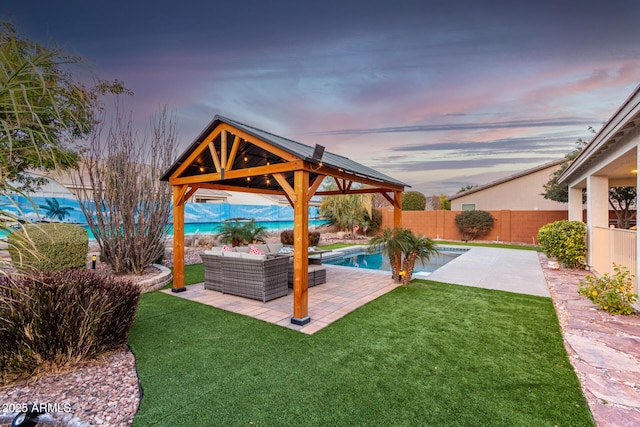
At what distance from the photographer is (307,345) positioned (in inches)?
159

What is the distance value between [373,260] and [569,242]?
6877 mm

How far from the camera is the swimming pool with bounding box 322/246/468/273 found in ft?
38.3

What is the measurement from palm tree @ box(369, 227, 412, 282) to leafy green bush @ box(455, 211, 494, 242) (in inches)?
503

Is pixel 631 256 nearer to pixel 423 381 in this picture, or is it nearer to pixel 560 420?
pixel 560 420

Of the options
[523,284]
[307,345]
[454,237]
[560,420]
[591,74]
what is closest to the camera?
[560,420]

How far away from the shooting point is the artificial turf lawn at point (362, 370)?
104 inches

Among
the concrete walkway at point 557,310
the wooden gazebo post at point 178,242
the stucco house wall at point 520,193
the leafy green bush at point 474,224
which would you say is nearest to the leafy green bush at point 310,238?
the concrete walkway at point 557,310

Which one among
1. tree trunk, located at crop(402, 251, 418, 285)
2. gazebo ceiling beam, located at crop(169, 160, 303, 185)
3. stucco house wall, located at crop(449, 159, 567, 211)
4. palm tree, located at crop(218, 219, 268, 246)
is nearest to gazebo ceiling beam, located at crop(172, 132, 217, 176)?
gazebo ceiling beam, located at crop(169, 160, 303, 185)

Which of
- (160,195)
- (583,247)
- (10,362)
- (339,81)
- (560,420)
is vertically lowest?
(560,420)

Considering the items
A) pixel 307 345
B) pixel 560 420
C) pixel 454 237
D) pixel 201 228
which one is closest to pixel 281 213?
pixel 201 228

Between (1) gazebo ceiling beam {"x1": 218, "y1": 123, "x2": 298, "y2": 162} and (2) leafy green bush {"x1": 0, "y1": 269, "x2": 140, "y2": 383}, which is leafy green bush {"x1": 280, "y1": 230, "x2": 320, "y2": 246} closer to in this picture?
(1) gazebo ceiling beam {"x1": 218, "y1": 123, "x2": 298, "y2": 162}

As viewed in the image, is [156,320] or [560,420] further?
[156,320]

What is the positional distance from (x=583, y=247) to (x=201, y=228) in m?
17.4

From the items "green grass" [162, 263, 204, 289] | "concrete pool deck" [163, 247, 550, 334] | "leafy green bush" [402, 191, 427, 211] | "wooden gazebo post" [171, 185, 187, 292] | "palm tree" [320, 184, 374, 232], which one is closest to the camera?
"concrete pool deck" [163, 247, 550, 334]
